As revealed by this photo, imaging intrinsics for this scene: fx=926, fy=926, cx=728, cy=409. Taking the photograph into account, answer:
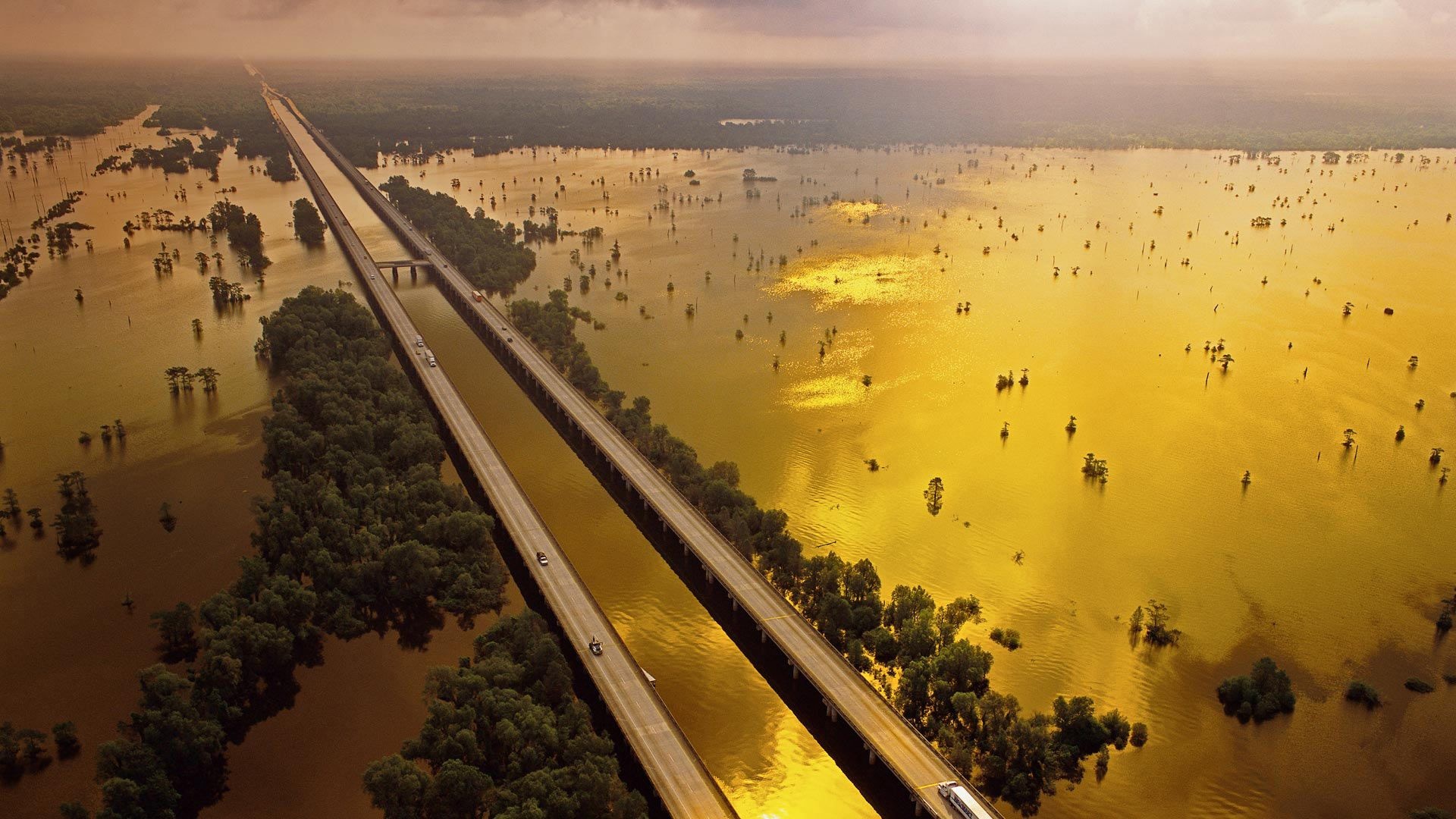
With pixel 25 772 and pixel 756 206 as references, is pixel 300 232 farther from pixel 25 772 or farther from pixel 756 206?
pixel 25 772

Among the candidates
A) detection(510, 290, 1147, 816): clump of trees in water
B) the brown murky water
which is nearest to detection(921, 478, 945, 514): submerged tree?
the brown murky water

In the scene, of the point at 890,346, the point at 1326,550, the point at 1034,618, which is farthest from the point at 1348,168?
the point at 1034,618

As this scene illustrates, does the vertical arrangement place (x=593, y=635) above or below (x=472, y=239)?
below

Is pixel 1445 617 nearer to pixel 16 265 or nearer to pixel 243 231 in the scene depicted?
pixel 243 231

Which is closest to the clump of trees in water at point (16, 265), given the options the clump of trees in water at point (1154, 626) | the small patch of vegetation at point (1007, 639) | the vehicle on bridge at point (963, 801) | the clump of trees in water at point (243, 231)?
the clump of trees in water at point (243, 231)

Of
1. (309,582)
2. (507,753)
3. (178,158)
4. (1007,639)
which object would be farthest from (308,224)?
(1007,639)

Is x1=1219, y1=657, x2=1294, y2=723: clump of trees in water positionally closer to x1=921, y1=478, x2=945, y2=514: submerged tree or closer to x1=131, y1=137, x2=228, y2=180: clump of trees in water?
x1=921, y1=478, x2=945, y2=514: submerged tree

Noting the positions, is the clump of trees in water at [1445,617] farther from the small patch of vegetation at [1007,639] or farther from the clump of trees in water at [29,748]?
the clump of trees in water at [29,748]
